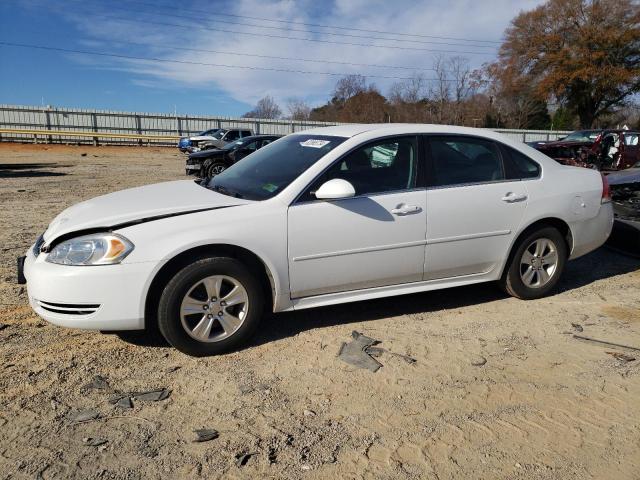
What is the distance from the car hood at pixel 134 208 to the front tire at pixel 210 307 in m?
0.44

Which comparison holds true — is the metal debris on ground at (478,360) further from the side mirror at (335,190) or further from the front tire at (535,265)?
the side mirror at (335,190)

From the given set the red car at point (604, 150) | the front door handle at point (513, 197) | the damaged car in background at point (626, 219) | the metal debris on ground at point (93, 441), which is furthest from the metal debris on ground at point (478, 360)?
the red car at point (604, 150)

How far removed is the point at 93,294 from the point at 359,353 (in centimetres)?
185

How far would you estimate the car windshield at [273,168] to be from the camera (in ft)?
13.2

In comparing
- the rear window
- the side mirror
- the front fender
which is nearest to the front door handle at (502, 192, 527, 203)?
the rear window

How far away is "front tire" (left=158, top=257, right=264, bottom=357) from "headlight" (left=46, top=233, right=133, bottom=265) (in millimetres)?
378

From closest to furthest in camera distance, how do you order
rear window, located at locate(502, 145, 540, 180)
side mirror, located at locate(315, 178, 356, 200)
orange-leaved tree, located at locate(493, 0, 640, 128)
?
side mirror, located at locate(315, 178, 356, 200)
rear window, located at locate(502, 145, 540, 180)
orange-leaved tree, located at locate(493, 0, 640, 128)

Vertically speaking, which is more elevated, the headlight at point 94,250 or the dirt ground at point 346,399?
the headlight at point 94,250

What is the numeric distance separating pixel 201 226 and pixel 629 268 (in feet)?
17.1

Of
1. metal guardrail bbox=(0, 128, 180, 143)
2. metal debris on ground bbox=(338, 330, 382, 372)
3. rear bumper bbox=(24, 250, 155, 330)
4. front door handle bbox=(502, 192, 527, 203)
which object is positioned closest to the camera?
rear bumper bbox=(24, 250, 155, 330)

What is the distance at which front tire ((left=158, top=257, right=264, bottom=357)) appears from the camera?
3.52 meters

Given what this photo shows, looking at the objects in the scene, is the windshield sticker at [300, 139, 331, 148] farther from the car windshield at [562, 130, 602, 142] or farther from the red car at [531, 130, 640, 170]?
the car windshield at [562, 130, 602, 142]

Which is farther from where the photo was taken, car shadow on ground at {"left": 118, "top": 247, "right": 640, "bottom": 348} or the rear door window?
the rear door window

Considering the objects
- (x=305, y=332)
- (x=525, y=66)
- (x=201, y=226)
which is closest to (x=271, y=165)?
(x=201, y=226)
